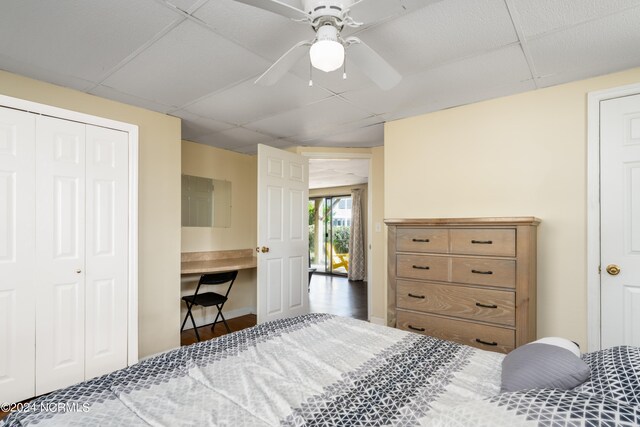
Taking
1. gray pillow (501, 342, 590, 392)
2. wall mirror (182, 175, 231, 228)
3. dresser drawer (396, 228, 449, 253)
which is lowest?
gray pillow (501, 342, 590, 392)

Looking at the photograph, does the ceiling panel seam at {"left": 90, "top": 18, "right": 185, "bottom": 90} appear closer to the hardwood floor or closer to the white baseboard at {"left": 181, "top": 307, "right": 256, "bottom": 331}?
the white baseboard at {"left": 181, "top": 307, "right": 256, "bottom": 331}

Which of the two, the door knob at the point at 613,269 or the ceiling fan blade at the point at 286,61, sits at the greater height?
the ceiling fan blade at the point at 286,61

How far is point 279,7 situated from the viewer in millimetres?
1334

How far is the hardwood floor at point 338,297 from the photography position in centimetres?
492

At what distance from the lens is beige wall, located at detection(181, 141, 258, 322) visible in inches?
164

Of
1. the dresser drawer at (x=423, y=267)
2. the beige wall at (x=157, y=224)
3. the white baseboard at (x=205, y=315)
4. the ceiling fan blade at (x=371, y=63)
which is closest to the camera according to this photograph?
the ceiling fan blade at (x=371, y=63)

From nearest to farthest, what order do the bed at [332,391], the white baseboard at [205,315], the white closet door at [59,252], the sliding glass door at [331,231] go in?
1. the bed at [332,391]
2. the white closet door at [59,252]
3. the white baseboard at [205,315]
4. the sliding glass door at [331,231]

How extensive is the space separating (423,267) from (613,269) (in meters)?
1.27

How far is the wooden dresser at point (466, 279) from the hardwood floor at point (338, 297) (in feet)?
6.75

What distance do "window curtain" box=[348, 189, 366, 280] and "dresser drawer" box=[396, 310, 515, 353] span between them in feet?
17.1

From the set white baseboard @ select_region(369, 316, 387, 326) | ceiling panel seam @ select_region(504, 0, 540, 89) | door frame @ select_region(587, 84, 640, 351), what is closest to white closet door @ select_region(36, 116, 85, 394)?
ceiling panel seam @ select_region(504, 0, 540, 89)

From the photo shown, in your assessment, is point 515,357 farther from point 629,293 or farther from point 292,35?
point 292,35

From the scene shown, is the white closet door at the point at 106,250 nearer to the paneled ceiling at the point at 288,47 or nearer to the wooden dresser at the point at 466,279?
the paneled ceiling at the point at 288,47

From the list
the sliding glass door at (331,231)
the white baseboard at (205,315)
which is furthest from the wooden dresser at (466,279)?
the sliding glass door at (331,231)
